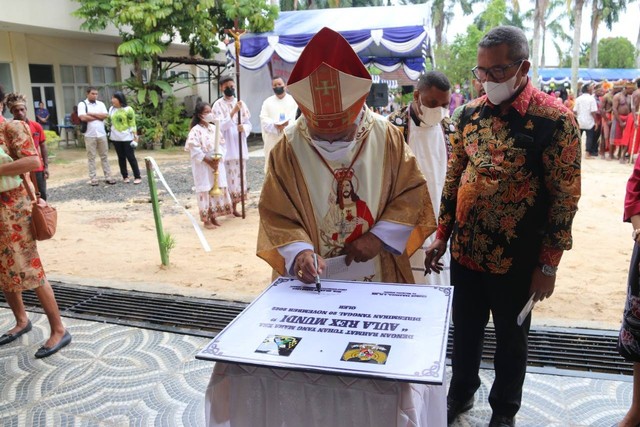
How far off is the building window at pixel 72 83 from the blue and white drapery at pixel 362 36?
25.4ft

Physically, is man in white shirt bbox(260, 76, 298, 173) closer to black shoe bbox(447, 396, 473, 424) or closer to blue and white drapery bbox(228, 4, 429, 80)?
blue and white drapery bbox(228, 4, 429, 80)

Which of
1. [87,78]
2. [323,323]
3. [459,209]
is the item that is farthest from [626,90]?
[87,78]

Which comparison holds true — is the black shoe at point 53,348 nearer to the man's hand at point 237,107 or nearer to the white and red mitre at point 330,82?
the white and red mitre at point 330,82

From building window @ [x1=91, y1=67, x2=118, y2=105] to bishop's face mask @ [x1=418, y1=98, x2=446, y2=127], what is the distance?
690 inches

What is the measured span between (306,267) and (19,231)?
2.41m

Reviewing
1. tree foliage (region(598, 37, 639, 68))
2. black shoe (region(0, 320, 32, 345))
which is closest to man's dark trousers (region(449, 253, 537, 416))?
black shoe (region(0, 320, 32, 345))

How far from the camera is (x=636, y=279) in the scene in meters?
2.22

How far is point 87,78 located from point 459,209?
19.2 meters

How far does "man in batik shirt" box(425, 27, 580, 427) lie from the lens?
2.06 metres

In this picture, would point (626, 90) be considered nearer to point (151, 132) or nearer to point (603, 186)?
point (603, 186)

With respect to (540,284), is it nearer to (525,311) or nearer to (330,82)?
(525,311)

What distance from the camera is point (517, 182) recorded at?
2131 millimetres

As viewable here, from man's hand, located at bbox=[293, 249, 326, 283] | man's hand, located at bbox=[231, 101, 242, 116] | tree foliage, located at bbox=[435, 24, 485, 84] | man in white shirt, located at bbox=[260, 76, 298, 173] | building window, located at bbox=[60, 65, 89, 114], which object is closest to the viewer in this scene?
man's hand, located at bbox=[293, 249, 326, 283]

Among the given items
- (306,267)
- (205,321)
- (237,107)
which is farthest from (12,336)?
(237,107)
